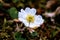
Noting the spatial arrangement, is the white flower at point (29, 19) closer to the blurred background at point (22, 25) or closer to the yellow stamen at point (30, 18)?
the yellow stamen at point (30, 18)

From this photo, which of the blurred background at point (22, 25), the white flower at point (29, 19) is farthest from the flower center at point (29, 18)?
the blurred background at point (22, 25)

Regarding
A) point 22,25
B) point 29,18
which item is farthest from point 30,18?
point 22,25

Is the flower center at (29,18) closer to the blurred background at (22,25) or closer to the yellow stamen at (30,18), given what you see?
the yellow stamen at (30,18)

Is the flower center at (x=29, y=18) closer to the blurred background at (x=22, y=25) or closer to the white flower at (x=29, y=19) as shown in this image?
the white flower at (x=29, y=19)

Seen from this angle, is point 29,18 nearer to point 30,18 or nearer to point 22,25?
point 30,18

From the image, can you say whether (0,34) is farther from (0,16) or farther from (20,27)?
(0,16)

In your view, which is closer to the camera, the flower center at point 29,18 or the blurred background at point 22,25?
the flower center at point 29,18

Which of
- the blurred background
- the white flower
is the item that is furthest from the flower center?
the blurred background

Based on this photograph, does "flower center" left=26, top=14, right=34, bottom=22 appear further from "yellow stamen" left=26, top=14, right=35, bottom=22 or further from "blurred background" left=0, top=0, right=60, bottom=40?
"blurred background" left=0, top=0, right=60, bottom=40
